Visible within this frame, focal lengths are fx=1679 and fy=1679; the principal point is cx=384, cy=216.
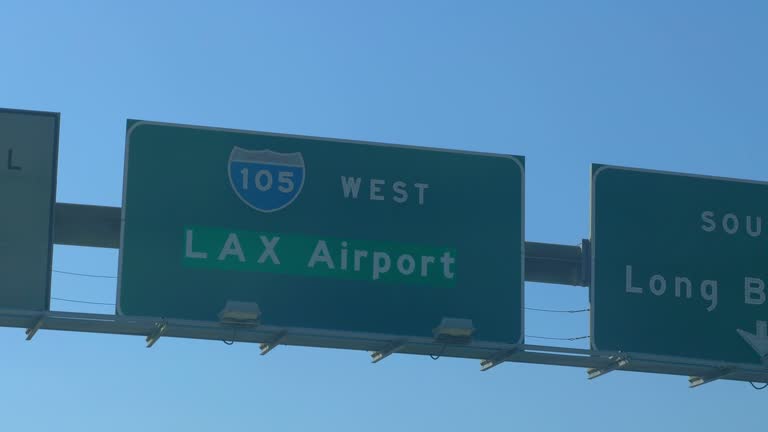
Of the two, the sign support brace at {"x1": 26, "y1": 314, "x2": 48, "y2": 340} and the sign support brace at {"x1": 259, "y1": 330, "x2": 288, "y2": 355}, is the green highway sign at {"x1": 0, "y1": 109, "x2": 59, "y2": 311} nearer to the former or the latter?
the sign support brace at {"x1": 26, "y1": 314, "x2": 48, "y2": 340}

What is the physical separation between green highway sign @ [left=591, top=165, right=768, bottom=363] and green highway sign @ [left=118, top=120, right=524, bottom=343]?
1.04 meters

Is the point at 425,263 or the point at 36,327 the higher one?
the point at 425,263

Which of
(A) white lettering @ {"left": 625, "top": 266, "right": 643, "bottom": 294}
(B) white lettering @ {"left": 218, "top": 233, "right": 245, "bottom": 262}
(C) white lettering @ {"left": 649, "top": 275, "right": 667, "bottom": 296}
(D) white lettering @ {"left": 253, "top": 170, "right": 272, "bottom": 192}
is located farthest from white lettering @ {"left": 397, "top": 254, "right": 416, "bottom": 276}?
(C) white lettering @ {"left": 649, "top": 275, "right": 667, "bottom": 296}

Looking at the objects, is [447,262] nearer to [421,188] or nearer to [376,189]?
[421,188]

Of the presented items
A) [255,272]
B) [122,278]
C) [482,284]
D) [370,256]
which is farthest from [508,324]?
[122,278]

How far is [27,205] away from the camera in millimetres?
17156

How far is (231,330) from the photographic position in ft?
56.5

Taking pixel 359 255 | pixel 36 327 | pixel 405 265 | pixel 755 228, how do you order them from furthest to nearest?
1. pixel 755 228
2. pixel 405 265
3. pixel 359 255
4. pixel 36 327

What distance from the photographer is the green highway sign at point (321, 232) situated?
17.3 meters

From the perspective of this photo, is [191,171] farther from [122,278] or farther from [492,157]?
[492,157]

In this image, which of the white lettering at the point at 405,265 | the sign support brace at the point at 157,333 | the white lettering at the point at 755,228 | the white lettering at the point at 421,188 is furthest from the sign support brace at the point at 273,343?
the white lettering at the point at 755,228

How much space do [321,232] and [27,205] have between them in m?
3.06

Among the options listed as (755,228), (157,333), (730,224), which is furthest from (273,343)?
(755,228)

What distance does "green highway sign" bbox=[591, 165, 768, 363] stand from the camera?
18.5 m
